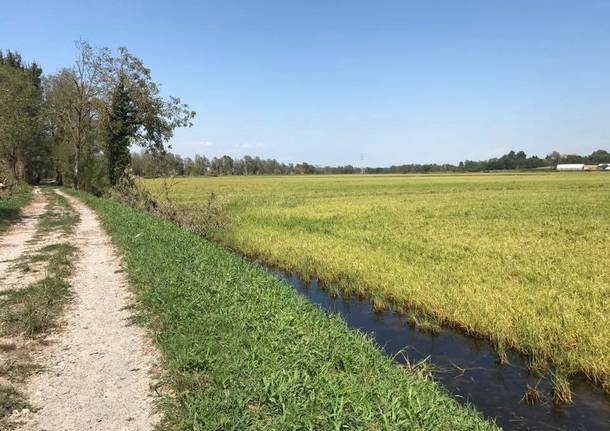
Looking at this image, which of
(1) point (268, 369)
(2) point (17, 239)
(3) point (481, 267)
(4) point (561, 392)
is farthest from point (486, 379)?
(2) point (17, 239)

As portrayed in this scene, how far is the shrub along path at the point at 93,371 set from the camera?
4.61 m

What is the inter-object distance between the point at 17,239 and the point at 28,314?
375 inches

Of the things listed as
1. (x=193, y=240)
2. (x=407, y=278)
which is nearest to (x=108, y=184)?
(x=193, y=240)

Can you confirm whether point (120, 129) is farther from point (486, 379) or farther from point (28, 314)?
point (486, 379)

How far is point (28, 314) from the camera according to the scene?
7543 millimetres

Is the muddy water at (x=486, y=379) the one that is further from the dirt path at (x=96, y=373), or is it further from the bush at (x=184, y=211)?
the bush at (x=184, y=211)

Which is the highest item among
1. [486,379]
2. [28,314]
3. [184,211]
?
[28,314]

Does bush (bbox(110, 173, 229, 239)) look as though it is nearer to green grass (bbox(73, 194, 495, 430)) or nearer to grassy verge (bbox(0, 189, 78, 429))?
grassy verge (bbox(0, 189, 78, 429))

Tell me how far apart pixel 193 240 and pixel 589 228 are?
17959mm

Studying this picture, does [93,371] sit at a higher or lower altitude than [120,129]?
lower

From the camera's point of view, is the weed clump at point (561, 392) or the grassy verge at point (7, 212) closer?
the weed clump at point (561, 392)

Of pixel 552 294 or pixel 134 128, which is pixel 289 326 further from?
pixel 134 128

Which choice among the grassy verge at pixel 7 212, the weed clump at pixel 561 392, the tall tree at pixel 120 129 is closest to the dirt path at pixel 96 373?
the weed clump at pixel 561 392

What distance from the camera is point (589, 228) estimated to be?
2128 cm
